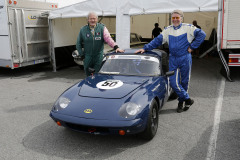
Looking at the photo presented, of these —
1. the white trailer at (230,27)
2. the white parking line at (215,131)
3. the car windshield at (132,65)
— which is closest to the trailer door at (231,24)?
the white trailer at (230,27)

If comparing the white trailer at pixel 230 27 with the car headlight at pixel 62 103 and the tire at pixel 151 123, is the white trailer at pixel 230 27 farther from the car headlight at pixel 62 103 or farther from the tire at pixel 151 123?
the car headlight at pixel 62 103

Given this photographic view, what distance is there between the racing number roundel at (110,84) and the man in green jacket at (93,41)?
A: 0.97m

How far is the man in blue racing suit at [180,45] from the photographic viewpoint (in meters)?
4.86

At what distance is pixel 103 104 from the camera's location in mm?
3652

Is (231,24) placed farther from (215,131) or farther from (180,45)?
(215,131)

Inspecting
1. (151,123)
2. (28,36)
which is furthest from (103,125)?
(28,36)

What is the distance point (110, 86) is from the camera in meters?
4.11

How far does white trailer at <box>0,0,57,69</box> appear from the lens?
8.71m

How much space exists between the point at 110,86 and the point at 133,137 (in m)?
0.86

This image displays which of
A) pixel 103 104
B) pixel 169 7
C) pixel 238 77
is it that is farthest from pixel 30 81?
pixel 238 77

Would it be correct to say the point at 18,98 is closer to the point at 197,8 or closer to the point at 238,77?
the point at 197,8

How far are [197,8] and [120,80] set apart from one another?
13.9 feet

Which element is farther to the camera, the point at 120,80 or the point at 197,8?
the point at 197,8

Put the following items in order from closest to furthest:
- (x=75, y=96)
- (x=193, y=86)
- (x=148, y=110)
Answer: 1. (x=148, y=110)
2. (x=75, y=96)
3. (x=193, y=86)
